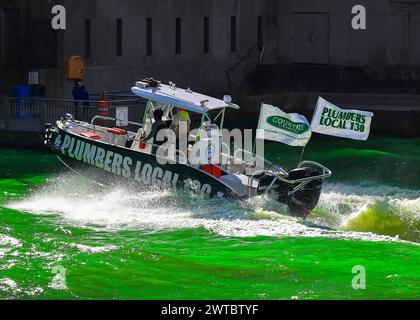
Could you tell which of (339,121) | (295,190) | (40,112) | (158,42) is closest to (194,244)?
(295,190)

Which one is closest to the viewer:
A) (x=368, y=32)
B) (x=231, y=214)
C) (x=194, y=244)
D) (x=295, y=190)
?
(x=194, y=244)

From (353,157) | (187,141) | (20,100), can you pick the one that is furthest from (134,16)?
(187,141)

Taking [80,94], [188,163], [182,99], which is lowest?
[188,163]

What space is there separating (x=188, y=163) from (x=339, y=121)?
11.6 feet

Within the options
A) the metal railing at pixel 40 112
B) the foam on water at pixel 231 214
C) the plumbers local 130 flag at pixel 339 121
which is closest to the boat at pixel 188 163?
the foam on water at pixel 231 214

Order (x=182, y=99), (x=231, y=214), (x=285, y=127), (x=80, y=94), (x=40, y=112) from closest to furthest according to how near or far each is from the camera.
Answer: (x=231, y=214), (x=285, y=127), (x=182, y=99), (x=40, y=112), (x=80, y=94)

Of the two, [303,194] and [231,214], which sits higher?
[303,194]

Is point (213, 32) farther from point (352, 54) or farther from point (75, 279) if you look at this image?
point (75, 279)

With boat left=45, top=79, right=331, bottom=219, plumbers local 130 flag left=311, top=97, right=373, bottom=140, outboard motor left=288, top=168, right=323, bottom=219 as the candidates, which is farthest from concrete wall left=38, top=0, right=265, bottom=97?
plumbers local 130 flag left=311, top=97, right=373, bottom=140

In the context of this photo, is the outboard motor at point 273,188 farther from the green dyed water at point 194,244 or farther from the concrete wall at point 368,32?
the concrete wall at point 368,32

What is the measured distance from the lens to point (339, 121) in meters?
24.7

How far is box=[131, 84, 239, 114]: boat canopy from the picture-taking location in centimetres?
2616

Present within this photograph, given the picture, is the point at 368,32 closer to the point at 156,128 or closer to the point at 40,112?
the point at 40,112

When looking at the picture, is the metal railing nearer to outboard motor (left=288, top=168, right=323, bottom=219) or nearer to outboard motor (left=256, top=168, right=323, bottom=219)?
outboard motor (left=256, top=168, right=323, bottom=219)
